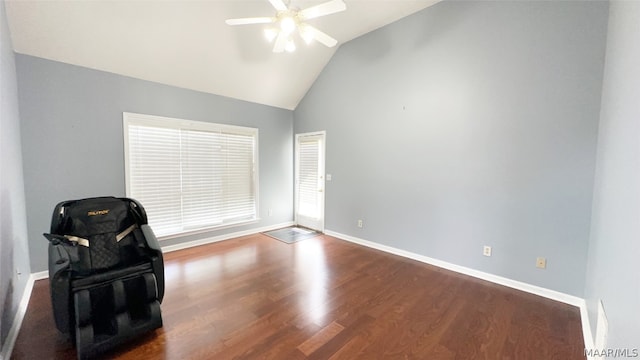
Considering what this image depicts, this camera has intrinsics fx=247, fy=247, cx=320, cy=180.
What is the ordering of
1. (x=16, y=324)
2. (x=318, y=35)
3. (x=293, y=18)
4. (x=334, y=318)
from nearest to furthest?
(x=16, y=324)
(x=334, y=318)
(x=293, y=18)
(x=318, y=35)

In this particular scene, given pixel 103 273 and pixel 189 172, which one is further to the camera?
pixel 189 172

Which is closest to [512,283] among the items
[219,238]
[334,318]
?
[334,318]

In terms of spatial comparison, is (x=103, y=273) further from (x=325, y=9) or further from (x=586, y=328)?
(x=586, y=328)

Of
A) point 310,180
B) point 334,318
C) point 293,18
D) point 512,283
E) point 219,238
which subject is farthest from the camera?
point 310,180

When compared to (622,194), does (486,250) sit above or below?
below

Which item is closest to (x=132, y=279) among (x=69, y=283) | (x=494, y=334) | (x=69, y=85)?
(x=69, y=283)

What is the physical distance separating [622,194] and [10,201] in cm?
408

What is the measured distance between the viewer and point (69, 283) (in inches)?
62.8

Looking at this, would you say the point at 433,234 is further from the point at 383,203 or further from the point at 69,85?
the point at 69,85

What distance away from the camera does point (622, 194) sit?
4.04 feet

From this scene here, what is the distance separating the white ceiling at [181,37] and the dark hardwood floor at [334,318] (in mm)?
2568

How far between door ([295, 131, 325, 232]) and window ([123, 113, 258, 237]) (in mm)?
923

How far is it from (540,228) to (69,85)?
535 centimetres

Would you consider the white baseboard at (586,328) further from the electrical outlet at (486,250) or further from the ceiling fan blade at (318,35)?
the ceiling fan blade at (318,35)
